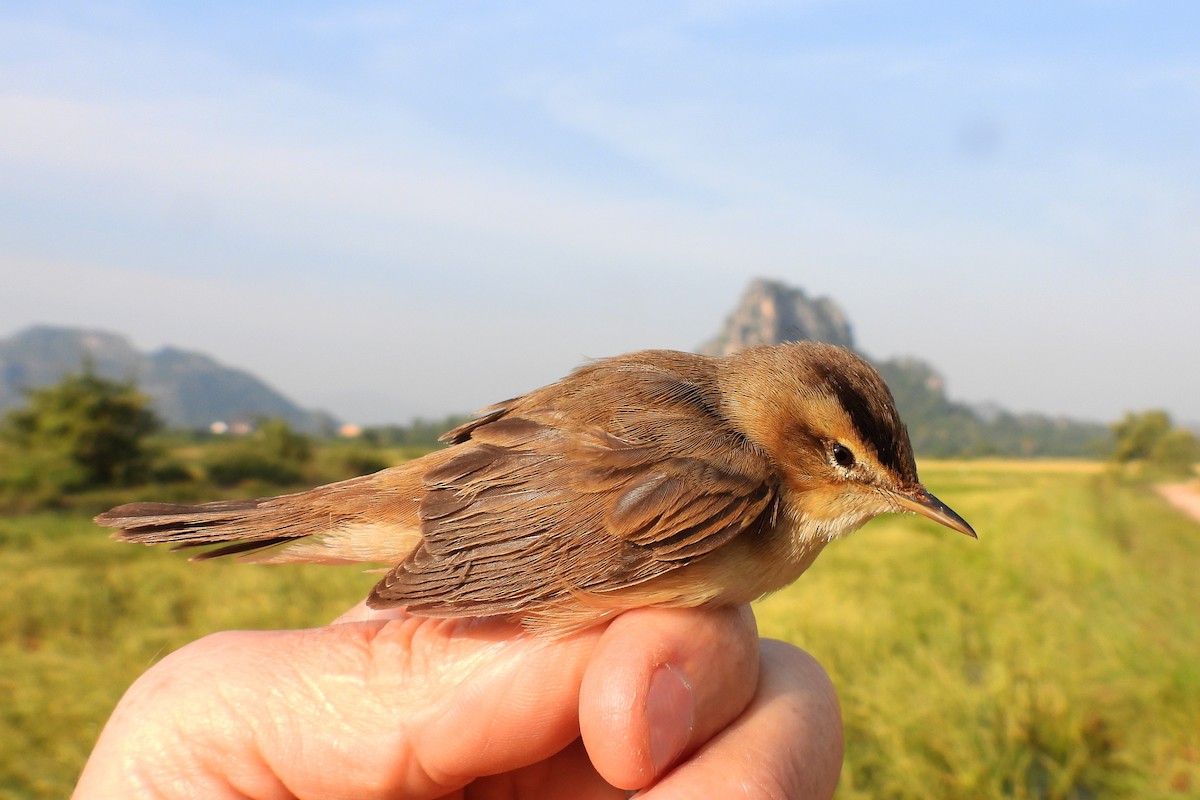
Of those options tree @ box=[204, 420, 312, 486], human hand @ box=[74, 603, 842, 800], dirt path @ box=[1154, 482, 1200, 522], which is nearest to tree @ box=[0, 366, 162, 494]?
tree @ box=[204, 420, 312, 486]

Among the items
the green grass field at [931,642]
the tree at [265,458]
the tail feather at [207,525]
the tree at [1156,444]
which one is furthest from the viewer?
the tree at [265,458]

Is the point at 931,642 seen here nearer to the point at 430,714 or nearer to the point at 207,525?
the point at 430,714

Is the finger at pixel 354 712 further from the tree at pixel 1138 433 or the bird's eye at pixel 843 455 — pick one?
the tree at pixel 1138 433

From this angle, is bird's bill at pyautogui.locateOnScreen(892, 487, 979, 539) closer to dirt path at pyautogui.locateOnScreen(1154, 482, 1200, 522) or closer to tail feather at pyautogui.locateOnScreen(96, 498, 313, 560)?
tail feather at pyautogui.locateOnScreen(96, 498, 313, 560)

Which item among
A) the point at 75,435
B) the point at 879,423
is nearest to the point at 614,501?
the point at 879,423

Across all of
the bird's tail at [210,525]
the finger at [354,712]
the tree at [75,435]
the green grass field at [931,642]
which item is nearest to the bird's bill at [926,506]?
the finger at [354,712]

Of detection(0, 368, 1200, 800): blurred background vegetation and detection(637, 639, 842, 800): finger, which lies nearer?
detection(637, 639, 842, 800): finger

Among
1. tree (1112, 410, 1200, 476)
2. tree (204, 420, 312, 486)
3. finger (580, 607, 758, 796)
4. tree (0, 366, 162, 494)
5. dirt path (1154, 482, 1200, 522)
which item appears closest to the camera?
finger (580, 607, 758, 796)
